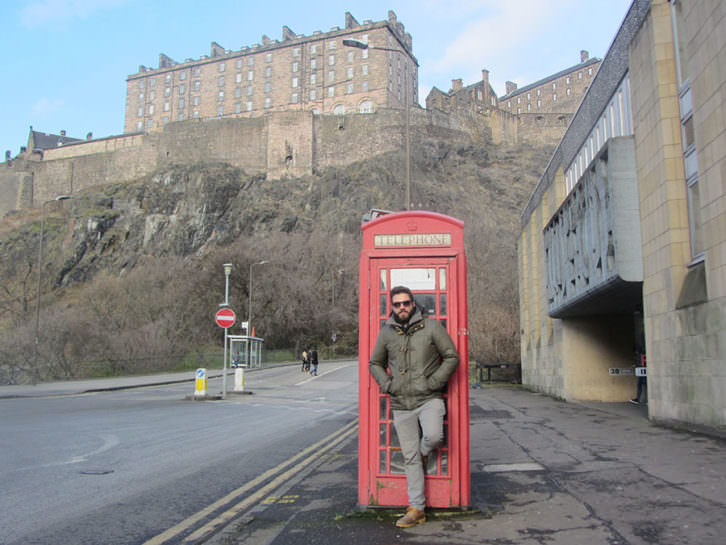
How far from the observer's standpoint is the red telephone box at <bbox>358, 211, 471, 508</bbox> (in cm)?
534

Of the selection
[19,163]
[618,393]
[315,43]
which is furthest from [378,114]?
[618,393]

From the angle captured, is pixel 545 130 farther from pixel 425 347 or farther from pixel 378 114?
pixel 425 347

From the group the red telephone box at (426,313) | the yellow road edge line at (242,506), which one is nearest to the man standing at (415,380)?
the red telephone box at (426,313)

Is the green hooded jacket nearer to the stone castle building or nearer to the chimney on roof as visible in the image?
the stone castle building

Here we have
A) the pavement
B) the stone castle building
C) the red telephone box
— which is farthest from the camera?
the stone castle building

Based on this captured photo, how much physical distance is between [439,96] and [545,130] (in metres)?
17.4

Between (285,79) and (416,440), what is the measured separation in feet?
344

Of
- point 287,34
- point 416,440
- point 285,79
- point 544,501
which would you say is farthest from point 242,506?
point 287,34

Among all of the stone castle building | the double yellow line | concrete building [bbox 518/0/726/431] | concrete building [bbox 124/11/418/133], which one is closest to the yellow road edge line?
the double yellow line

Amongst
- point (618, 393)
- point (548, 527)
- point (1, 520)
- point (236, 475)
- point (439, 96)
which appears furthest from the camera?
point (439, 96)

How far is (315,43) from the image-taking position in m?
102

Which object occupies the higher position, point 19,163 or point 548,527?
point 19,163

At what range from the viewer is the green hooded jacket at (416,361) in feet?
16.7

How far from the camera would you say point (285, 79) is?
10412 cm
